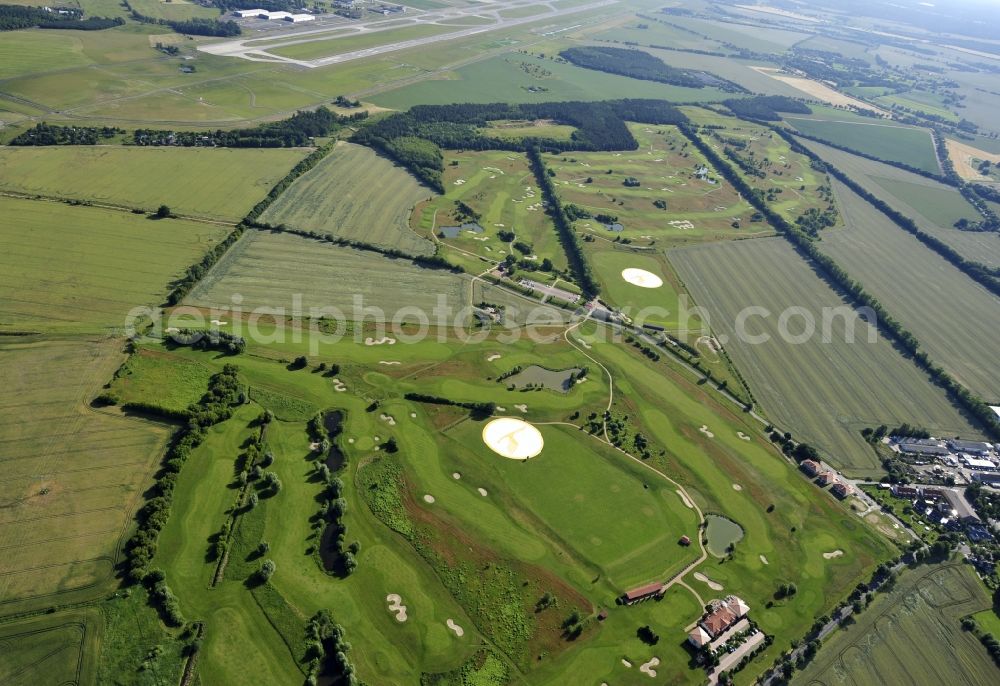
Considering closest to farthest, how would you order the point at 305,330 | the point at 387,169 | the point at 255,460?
the point at 255,460 < the point at 305,330 < the point at 387,169

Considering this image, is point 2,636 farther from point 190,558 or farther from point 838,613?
point 838,613

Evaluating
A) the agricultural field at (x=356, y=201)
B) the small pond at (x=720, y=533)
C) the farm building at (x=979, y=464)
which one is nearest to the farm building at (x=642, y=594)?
the small pond at (x=720, y=533)

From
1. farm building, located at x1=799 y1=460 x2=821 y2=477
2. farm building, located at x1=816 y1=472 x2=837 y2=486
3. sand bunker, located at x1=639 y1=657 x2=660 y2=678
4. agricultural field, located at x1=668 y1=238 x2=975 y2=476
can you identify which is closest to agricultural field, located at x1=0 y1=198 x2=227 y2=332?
sand bunker, located at x1=639 y1=657 x2=660 y2=678

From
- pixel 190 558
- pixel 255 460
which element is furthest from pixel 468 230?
pixel 190 558

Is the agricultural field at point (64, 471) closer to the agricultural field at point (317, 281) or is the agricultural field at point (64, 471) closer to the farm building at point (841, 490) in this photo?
the agricultural field at point (317, 281)

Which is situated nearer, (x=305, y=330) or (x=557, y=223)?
(x=305, y=330)

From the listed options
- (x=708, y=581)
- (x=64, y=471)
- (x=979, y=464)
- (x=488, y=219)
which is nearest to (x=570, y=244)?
(x=488, y=219)

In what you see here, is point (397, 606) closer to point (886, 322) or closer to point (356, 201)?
point (356, 201)
